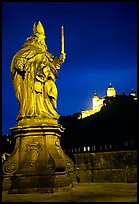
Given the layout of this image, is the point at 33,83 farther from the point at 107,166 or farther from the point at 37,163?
the point at 107,166

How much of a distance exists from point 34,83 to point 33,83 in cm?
3

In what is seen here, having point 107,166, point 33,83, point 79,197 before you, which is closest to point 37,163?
point 79,197

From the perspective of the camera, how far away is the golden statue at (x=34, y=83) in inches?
309

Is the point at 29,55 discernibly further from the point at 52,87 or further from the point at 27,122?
the point at 27,122

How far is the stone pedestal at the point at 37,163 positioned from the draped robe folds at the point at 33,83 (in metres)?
0.45

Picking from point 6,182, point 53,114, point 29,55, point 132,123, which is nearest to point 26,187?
point 6,182

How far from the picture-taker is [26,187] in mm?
6867

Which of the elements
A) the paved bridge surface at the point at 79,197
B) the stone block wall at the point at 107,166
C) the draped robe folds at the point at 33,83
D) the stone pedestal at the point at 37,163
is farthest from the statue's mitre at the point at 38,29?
the paved bridge surface at the point at 79,197

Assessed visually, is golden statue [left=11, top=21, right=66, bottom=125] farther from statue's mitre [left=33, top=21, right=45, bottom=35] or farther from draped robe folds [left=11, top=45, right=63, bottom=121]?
statue's mitre [left=33, top=21, right=45, bottom=35]

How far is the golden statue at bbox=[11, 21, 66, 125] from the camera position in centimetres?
784

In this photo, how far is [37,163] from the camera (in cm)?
711

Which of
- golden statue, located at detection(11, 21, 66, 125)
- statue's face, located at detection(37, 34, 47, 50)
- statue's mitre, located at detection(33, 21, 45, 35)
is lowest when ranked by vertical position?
golden statue, located at detection(11, 21, 66, 125)

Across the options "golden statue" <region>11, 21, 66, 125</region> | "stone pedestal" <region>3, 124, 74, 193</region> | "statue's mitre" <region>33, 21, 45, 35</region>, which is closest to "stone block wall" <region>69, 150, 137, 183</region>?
"stone pedestal" <region>3, 124, 74, 193</region>

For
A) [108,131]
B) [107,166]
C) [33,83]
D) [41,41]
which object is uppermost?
[41,41]
